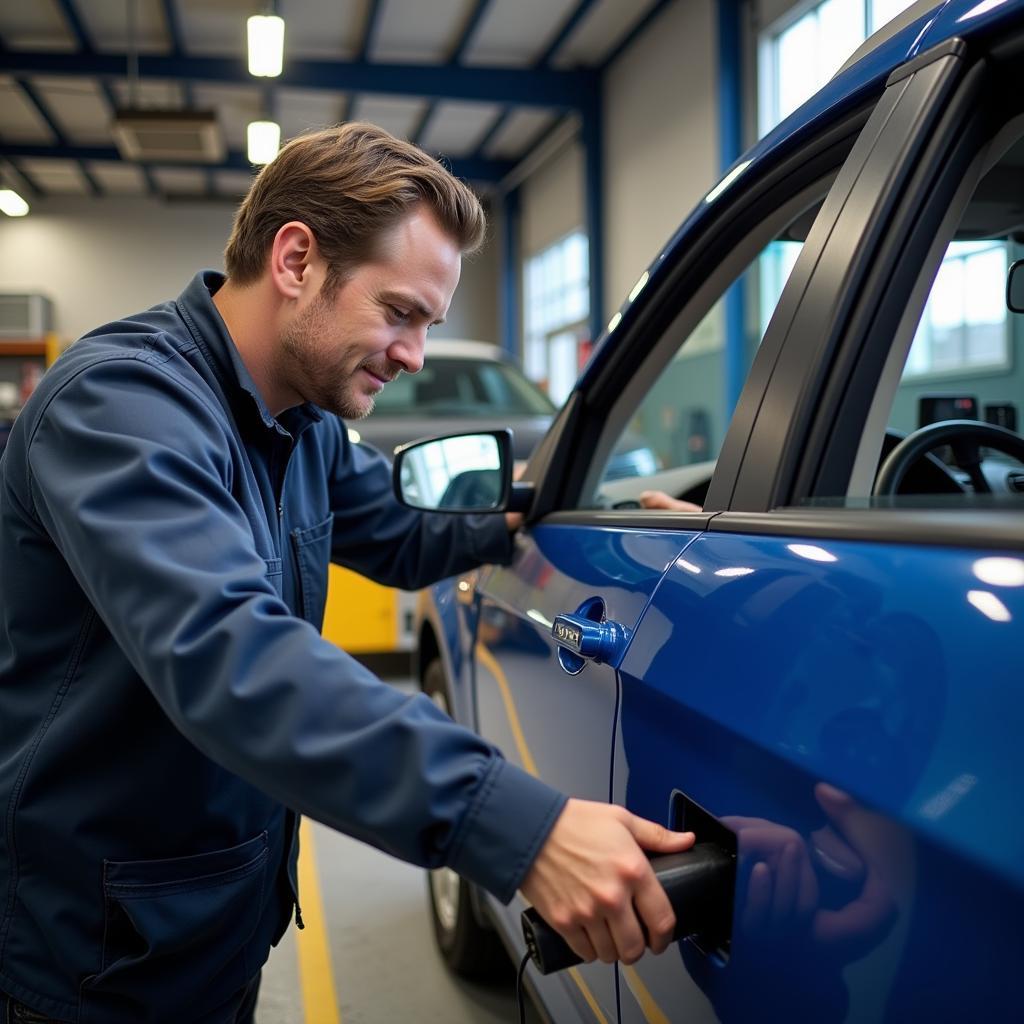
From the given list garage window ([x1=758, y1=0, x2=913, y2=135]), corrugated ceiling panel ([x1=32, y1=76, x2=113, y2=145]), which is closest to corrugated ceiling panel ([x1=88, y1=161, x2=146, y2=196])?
corrugated ceiling panel ([x1=32, y1=76, x2=113, y2=145])

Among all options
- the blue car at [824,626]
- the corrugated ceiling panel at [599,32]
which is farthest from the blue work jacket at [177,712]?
the corrugated ceiling panel at [599,32]

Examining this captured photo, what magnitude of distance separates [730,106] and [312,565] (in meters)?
8.22

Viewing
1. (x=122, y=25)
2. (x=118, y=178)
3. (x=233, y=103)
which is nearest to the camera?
(x=122, y=25)

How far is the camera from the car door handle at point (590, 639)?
1181mm

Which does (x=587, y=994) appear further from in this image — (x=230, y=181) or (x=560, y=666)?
(x=230, y=181)

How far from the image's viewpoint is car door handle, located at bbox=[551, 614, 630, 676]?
1.18m

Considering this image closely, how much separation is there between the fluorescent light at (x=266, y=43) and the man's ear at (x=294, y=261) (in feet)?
27.4

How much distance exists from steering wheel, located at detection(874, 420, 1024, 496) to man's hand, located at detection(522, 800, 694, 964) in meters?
1.08

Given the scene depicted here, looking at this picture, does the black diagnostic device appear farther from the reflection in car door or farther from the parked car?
the parked car

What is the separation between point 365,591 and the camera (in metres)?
5.37

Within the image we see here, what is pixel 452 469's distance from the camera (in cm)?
213

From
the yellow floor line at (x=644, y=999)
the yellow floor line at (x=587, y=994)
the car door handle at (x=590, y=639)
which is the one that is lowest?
the yellow floor line at (x=587, y=994)

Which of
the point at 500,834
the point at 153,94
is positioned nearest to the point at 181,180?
the point at 153,94

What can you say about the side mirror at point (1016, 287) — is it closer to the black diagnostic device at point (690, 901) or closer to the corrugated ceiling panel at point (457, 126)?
the black diagnostic device at point (690, 901)
